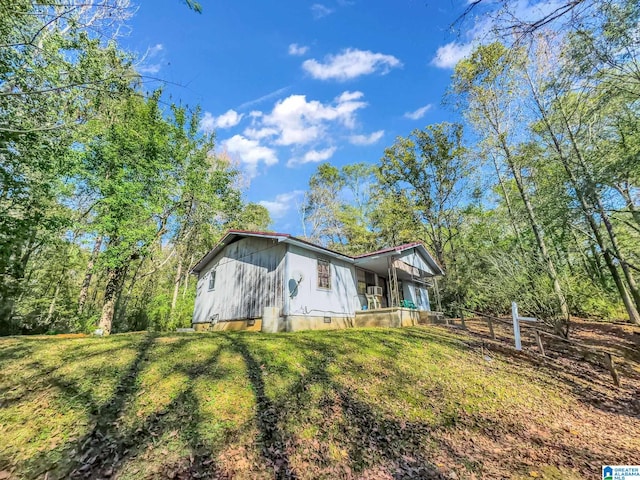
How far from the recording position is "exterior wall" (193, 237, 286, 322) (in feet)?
38.7

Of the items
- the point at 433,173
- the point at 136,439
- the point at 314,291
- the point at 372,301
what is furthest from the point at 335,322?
the point at 433,173

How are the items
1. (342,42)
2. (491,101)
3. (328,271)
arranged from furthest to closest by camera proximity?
(491,101), (328,271), (342,42)

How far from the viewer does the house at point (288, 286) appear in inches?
456

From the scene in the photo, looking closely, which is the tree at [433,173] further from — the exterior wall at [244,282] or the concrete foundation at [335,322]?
the exterior wall at [244,282]

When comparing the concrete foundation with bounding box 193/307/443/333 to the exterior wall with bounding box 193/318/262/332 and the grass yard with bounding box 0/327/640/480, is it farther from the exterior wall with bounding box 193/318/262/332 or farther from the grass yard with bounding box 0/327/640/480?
the grass yard with bounding box 0/327/640/480

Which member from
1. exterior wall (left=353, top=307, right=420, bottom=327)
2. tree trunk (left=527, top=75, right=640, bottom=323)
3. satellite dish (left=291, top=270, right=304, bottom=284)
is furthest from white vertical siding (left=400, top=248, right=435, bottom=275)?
tree trunk (left=527, top=75, right=640, bottom=323)

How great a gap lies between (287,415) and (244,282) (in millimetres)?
9236

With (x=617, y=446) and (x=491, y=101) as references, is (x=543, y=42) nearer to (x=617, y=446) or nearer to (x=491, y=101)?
(x=617, y=446)

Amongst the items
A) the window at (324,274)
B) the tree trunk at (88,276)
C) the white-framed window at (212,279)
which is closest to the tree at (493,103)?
the window at (324,274)

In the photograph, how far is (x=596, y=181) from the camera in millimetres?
10070

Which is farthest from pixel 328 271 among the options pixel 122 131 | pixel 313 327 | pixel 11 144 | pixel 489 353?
pixel 122 131

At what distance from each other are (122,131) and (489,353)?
18851 mm

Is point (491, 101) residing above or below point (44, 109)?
above

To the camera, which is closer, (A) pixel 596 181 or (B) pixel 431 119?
(A) pixel 596 181
